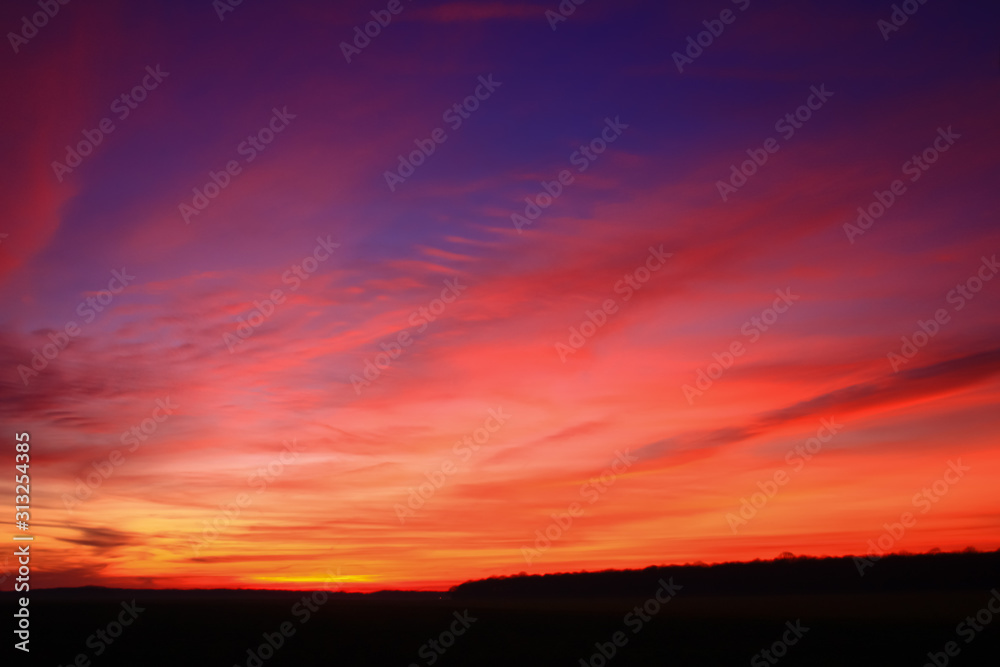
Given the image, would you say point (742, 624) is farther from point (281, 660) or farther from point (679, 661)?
point (281, 660)

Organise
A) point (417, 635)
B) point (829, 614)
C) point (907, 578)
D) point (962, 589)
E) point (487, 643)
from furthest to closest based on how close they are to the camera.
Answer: point (907, 578)
point (962, 589)
point (829, 614)
point (417, 635)
point (487, 643)

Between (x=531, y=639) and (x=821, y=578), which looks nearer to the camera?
(x=531, y=639)

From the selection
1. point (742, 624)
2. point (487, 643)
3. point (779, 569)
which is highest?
point (487, 643)

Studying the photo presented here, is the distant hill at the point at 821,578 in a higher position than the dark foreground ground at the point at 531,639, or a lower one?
lower

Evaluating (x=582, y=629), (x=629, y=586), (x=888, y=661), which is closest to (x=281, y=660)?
(x=582, y=629)

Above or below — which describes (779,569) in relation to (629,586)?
above

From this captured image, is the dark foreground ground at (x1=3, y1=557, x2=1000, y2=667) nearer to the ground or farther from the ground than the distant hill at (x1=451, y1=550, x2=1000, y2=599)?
farther from the ground

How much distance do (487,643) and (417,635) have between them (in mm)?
3438

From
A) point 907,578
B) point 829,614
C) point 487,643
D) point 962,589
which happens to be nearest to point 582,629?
point 487,643

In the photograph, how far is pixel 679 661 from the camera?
20734 mm

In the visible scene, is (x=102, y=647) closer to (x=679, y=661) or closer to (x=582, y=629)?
(x=582, y=629)

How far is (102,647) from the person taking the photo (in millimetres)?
24375

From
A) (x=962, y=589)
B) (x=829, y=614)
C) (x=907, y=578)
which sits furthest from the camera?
(x=907, y=578)

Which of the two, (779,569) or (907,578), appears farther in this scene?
(779,569)
